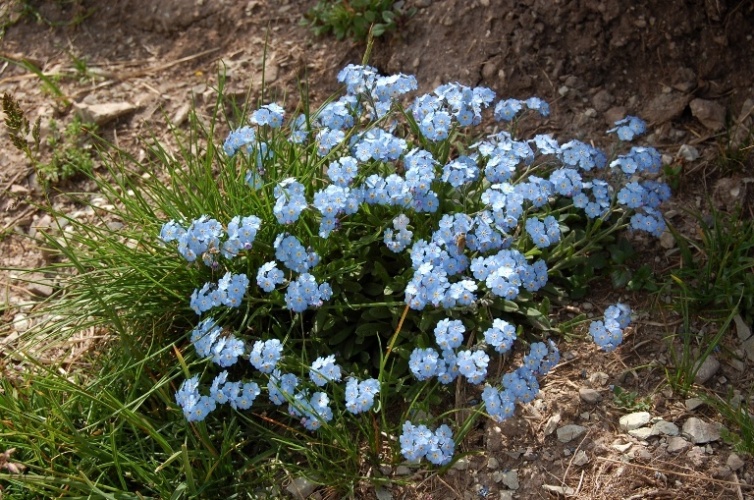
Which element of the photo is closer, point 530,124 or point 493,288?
point 493,288

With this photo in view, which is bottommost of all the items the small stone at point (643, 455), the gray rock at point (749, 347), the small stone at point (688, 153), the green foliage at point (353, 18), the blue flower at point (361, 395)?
the small stone at point (643, 455)

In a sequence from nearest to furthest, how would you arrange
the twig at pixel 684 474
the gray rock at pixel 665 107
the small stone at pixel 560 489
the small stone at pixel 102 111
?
the twig at pixel 684 474 → the small stone at pixel 560 489 → the gray rock at pixel 665 107 → the small stone at pixel 102 111

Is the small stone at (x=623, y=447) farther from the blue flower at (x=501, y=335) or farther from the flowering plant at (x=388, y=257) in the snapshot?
the blue flower at (x=501, y=335)

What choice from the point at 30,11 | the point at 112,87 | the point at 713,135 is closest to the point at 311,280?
the point at 713,135

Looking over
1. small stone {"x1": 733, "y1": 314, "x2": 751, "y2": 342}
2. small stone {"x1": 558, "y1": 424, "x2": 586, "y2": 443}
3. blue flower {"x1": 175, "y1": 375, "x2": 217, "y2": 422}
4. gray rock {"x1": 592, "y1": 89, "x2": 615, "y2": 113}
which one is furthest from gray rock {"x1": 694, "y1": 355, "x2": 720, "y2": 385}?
blue flower {"x1": 175, "y1": 375, "x2": 217, "y2": 422}

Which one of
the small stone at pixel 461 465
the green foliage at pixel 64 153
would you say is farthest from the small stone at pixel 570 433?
the green foliage at pixel 64 153

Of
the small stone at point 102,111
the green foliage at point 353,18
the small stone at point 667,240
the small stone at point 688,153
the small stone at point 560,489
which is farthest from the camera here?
the small stone at point 102,111

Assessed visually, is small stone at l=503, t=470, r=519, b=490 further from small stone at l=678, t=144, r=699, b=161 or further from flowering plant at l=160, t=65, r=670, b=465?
small stone at l=678, t=144, r=699, b=161

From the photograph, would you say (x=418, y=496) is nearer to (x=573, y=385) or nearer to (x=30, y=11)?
(x=573, y=385)
